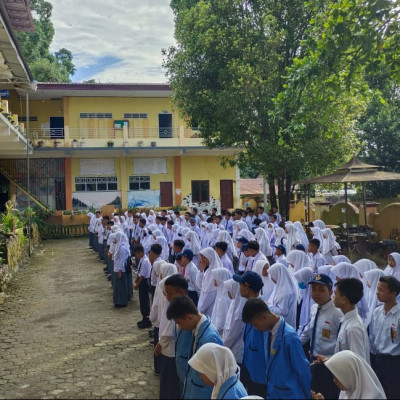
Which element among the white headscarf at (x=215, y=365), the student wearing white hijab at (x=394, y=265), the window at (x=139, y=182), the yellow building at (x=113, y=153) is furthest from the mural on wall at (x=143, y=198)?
the white headscarf at (x=215, y=365)

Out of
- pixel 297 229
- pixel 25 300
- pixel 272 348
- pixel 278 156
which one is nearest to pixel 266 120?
pixel 278 156

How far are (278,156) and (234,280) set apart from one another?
380 inches

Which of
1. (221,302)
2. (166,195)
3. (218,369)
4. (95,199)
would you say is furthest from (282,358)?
(166,195)

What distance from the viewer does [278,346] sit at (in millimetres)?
3305

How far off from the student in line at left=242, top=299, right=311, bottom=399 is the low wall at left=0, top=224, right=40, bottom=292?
337 inches

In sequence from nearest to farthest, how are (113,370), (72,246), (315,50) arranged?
(113,370), (315,50), (72,246)

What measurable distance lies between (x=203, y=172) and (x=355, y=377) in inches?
914

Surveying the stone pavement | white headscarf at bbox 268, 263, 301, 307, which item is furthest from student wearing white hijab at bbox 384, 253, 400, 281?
the stone pavement

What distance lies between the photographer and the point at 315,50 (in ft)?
26.3

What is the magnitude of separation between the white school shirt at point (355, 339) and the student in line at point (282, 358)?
0.52 m

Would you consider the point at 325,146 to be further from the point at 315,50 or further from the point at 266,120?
the point at 315,50

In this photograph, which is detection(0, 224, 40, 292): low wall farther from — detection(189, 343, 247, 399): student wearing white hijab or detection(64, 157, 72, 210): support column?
detection(189, 343, 247, 399): student wearing white hijab

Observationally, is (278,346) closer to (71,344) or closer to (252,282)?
(252,282)

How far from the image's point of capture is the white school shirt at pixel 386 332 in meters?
4.12
